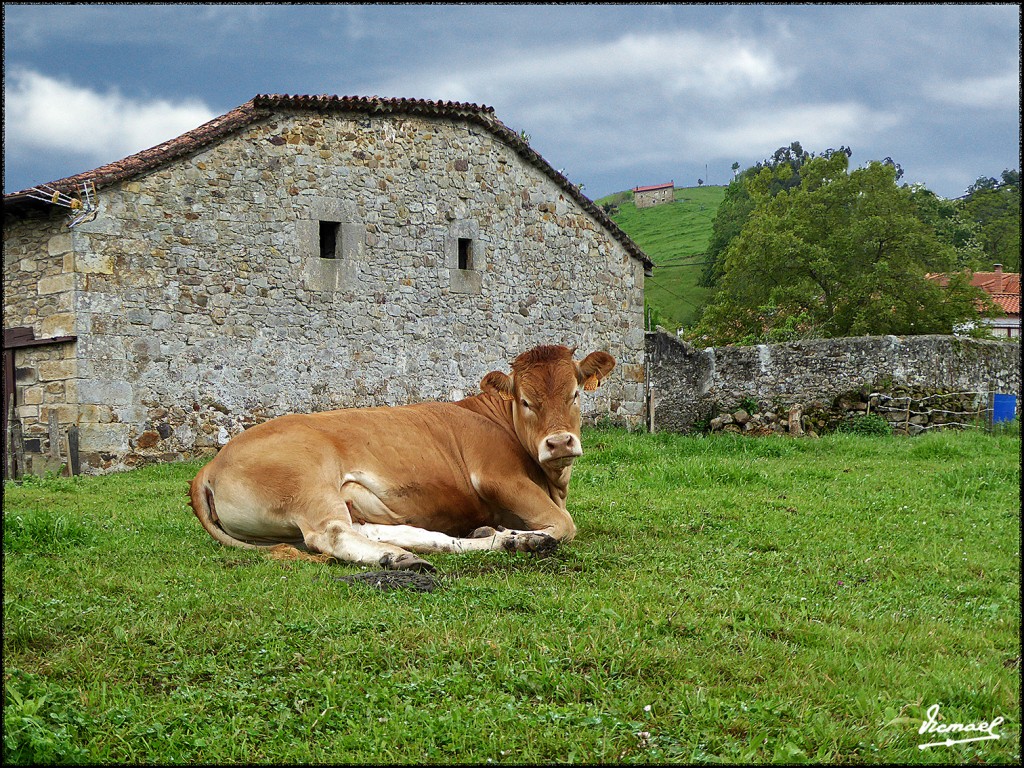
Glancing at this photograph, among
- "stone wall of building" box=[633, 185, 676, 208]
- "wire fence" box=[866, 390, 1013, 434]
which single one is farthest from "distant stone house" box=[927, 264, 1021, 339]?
"stone wall of building" box=[633, 185, 676, 208]

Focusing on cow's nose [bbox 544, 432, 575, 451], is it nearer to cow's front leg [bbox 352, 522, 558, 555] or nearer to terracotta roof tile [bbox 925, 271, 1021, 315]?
cow's front leg [bbox 352, 522, 558, 555]

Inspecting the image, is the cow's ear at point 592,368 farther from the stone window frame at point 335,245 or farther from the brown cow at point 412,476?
the stone window frame at point 335,245

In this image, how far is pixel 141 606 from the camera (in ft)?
14.4

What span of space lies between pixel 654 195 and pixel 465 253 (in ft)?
306

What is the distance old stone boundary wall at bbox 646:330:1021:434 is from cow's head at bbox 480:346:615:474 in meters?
12.7

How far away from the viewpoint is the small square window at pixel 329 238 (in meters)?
15.7

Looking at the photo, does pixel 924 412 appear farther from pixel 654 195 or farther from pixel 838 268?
pixel 654 195

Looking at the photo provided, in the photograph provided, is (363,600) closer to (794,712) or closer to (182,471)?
(794,712)

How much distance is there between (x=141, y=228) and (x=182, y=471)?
3744 millimetres

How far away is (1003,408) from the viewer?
61.9 ft

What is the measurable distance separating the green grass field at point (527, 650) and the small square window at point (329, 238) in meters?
9.44

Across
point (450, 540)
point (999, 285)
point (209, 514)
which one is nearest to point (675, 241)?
point (999, 285)
